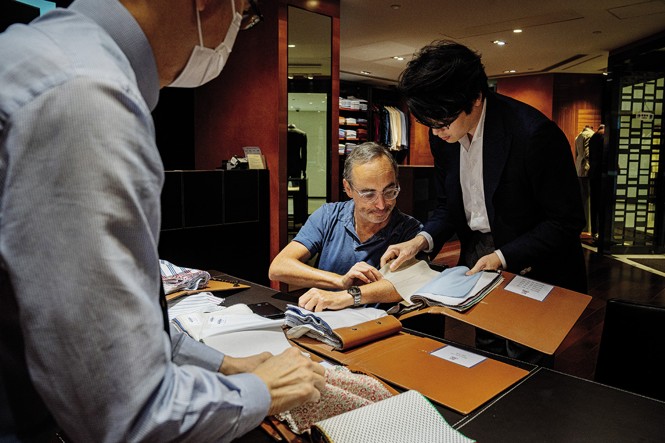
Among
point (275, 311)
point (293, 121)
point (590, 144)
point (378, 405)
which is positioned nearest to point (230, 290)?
point (275, 311)

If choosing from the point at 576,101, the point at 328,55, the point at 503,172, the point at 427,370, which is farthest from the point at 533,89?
the point at 427,370

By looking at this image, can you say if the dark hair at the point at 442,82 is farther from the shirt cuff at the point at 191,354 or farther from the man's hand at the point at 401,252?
the shirt cuff at the point at 191,354

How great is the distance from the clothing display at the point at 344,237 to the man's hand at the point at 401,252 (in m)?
0.21

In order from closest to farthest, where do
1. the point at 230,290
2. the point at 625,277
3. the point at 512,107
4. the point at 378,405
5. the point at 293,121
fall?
1. the point at 378,405
2. the point at 512,107
3. the point at 230,290
4. the point at 293,121
5. the point at 625,277

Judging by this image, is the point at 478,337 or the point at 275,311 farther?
the point at 478,337

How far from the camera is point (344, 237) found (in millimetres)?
2480

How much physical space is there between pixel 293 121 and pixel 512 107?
163 inches

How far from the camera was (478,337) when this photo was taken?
7.23 ft

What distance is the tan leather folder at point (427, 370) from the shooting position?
1180mm

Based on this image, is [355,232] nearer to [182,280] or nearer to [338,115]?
[182,280]

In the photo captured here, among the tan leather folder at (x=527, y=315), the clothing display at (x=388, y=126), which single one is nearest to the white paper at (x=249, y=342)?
the tan leather folder at (x=527, y=315)

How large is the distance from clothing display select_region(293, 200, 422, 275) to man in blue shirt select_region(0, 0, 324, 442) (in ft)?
5.89

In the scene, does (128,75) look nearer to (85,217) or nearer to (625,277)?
(85,217)

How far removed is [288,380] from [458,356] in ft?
2.52
